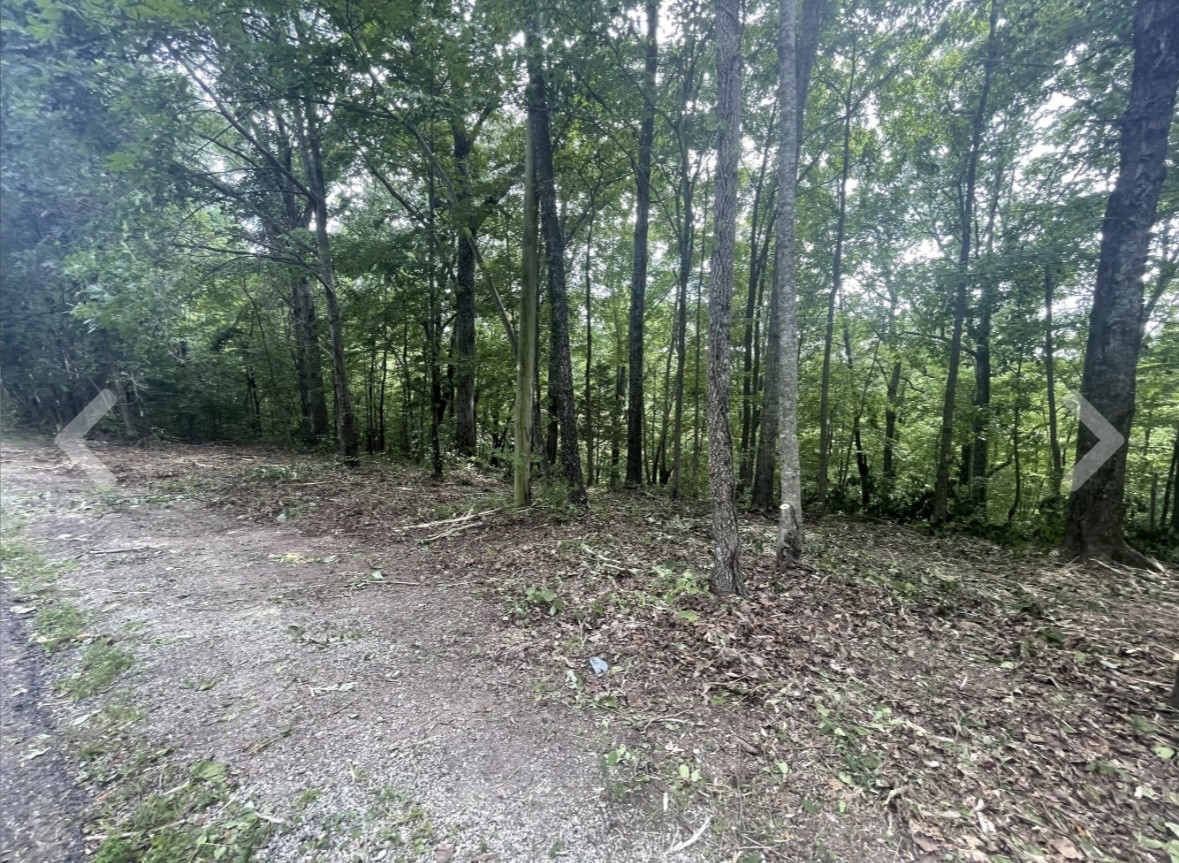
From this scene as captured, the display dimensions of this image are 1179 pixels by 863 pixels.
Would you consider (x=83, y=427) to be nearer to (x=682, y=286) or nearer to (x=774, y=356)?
(x=682, y=286)

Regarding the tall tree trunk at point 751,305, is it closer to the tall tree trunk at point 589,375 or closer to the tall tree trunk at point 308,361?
the tall tree trunk at point 589,375

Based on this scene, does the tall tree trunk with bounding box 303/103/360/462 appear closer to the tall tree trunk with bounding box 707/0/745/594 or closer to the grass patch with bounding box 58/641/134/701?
the grass patch with bounding box 58/641/134/701

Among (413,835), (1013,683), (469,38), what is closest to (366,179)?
(469,38)

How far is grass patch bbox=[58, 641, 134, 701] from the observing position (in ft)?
9.73

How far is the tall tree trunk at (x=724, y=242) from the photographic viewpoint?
406cm

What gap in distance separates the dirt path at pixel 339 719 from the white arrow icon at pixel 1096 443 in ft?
21.2

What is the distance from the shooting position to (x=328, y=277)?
31.6ft

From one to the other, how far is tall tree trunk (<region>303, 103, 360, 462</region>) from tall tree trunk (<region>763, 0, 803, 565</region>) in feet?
27.8

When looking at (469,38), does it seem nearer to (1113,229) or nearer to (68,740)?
(68,740)

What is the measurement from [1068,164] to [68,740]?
46.1 ft

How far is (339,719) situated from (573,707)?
4.47ft

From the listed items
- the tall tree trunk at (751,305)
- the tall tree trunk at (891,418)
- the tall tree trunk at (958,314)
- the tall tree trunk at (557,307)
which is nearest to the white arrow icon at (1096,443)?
the tall tree trunk at (958,314)

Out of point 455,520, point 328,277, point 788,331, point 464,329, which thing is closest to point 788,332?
point 788,331

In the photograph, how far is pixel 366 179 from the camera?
1228cm
